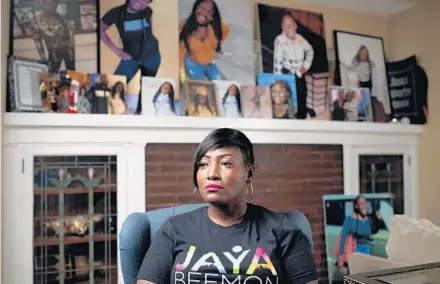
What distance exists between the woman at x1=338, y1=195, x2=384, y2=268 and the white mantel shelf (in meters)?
0.47

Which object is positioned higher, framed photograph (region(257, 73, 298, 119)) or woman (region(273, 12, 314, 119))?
woman (region(273, 12, 314, 119))

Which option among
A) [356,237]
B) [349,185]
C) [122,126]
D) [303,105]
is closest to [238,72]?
[303,105]

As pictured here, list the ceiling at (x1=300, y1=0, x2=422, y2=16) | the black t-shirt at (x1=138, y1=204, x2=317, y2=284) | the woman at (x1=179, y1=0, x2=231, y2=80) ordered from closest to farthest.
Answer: the black t-shirt at (x1=138, y1=204, x2=317, y2=284)
the woman at (x1=179, y1=0, x2=231, y2=80)
the ceiling at (x1=300, y1=0, x2=422, y2=16)

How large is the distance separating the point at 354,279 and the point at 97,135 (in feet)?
5.01

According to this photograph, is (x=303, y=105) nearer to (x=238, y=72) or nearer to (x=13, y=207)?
(x=238, y=72)

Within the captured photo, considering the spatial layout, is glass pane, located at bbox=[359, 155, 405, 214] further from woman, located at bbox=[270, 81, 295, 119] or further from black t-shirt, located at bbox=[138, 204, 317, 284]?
black t-shirt, located at bbox=[138, 204, 317, 284]

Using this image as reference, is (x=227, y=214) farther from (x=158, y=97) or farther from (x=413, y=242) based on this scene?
(x=158, y=97)

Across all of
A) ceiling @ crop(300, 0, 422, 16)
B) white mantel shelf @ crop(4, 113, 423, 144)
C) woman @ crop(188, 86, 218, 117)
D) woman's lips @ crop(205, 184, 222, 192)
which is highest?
ceiling @ crop(300, 0, 422, 16)

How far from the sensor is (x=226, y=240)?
4.27 feet

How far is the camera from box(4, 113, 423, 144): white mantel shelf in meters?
2.27

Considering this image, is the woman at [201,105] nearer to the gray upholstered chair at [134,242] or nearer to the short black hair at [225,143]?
the gray upholstered chair at [134,242]

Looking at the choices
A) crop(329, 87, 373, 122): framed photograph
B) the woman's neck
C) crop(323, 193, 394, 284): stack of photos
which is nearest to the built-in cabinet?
crop(329, 87, 373, 122): framed photograph

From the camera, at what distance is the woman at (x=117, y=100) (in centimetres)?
248

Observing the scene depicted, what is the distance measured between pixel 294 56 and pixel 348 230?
49.4 inches
